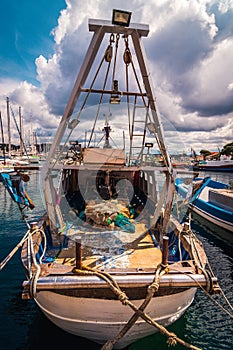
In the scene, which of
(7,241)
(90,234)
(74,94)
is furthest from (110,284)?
(7,241)

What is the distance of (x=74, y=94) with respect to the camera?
6.36 metres

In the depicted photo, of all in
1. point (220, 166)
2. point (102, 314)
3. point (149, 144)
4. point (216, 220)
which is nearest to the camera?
point (102, 314)

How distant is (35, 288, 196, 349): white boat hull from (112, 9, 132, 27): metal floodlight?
6034mm

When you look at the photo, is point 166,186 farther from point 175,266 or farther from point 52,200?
point 52,200

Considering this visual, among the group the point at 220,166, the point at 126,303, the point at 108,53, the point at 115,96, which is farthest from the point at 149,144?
the point at 220,166

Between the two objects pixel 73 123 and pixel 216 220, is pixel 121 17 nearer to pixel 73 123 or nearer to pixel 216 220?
pixel 73 123

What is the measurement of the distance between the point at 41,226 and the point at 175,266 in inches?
173

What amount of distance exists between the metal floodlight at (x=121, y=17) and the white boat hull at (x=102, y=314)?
6.03 meters

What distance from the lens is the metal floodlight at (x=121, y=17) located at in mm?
5121

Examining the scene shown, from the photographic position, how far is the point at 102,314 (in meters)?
4.49

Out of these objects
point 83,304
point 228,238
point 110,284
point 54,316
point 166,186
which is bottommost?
point 228,238

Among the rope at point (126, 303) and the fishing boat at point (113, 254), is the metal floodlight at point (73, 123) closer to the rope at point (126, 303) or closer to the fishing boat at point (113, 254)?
the fishing boat at point (113, 254)

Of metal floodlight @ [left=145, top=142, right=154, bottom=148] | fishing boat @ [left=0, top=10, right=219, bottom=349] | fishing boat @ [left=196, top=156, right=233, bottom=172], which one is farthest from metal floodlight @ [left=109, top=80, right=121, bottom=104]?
fishing boat @ [left=196, top=156, right=233, bottom=172]

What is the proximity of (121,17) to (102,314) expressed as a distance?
6.37 meters
